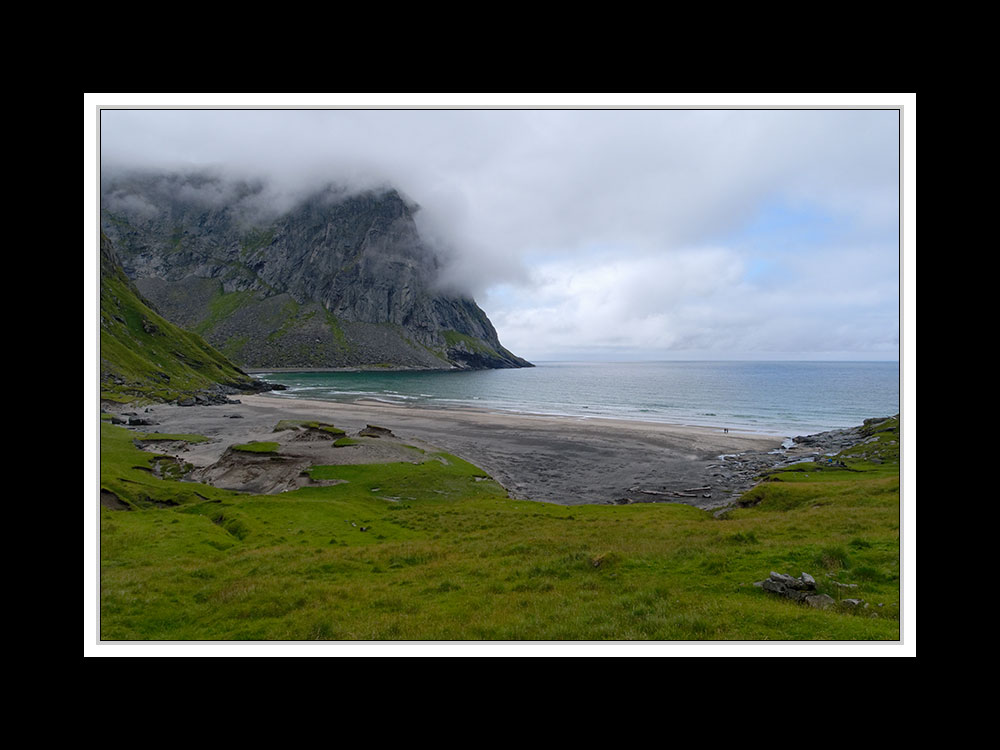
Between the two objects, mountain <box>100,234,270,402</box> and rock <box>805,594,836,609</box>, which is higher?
mountain <box>100,234,270,402</box>

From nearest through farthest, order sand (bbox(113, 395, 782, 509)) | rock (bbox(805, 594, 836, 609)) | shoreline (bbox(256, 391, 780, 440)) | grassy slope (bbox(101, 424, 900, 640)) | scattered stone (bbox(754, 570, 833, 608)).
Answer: grassy slope (bbox(101, 424, 900, 640)) < rock (bbox(805, 594, 836, 609)) < scattered stone (bbox(754, 570, 833, 608)) < sand (bbox(113, 395, 782, 509)) < shoreline (bbox(256, 391, 780, 440))

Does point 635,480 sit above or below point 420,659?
below

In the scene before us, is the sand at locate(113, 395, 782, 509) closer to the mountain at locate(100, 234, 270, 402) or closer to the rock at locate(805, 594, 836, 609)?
the mountain at locate(100, 234, 270, 402)

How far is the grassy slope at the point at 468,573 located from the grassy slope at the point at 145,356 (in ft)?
270

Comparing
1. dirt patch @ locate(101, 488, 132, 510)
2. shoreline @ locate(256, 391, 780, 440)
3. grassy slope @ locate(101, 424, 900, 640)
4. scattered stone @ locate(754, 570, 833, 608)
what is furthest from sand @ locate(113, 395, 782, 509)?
scattered stone @ locate(754, 570, 833, 608)

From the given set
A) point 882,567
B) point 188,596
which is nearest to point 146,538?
point 188,596

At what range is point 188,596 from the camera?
12297 millimetres

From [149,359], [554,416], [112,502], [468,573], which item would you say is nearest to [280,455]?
[112,502]

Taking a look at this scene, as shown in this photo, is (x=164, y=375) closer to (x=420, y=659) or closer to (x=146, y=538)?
(x=146, y=538)

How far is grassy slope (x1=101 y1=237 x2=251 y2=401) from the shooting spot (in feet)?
314

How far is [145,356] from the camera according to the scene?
411 feet

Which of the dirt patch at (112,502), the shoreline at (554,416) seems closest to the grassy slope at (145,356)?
the shoreline at (554,416)

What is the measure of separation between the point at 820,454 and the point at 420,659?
215 ft

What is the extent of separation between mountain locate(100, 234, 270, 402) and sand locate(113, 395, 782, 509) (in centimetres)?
1972
